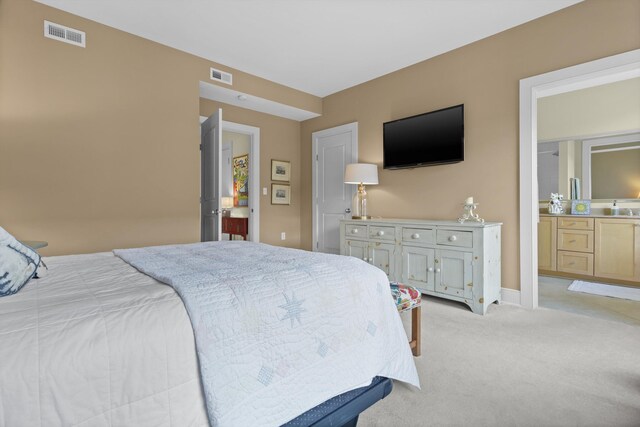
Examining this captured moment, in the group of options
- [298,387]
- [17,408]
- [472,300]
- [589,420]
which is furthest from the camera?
[472,300]

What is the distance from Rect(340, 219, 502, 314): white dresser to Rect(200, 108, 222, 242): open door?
1.70m

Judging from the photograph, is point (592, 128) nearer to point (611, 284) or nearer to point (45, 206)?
point (611, 284)

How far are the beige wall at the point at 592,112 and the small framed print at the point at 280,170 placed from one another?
3.84 metres

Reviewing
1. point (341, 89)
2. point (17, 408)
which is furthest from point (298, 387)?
point (341, 89)

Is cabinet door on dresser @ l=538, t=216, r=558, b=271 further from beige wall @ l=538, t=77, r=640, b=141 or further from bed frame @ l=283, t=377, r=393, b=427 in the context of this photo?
bed frame @ l=283, t=377, r=393, b=427

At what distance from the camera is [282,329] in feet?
3.70

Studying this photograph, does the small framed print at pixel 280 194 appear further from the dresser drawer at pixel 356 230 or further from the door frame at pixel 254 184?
the dresser drawer at pixel 356 230

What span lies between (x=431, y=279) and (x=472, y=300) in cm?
41

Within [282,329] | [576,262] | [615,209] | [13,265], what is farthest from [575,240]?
[13,265]

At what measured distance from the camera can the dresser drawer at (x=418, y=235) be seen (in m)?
3.15

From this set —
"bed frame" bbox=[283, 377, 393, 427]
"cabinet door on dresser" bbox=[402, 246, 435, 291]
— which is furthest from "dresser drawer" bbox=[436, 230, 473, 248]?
"bed frame" bbox=[283, 377, 393, 427]

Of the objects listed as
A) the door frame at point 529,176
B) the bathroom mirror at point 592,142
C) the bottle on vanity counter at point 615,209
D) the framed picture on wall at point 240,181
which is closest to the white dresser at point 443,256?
the door frame at point 529,176

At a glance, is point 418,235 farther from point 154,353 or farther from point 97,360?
point 97,360

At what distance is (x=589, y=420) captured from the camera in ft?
4.73
